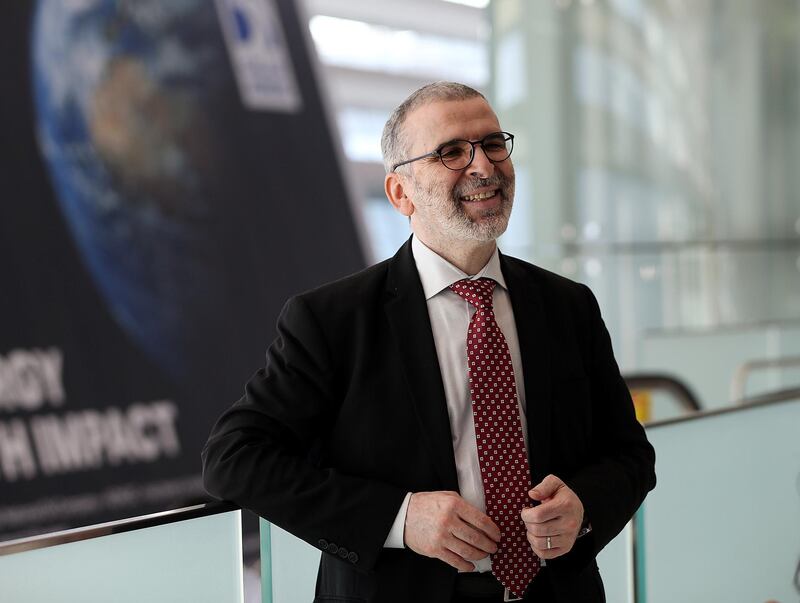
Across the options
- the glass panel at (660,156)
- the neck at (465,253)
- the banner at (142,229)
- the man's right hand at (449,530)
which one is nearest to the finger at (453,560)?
the man's right hand at (449,530)

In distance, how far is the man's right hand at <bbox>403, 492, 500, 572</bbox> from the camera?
139cm

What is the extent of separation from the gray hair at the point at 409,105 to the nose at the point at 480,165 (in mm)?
110

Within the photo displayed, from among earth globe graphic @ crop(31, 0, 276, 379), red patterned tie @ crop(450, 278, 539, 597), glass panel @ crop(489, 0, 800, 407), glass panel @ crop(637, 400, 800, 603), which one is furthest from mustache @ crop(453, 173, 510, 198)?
glass panel @ crop(489, 0, 800, 407)

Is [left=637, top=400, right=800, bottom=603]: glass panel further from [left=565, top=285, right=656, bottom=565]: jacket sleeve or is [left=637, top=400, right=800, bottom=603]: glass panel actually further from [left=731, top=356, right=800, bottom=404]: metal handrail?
[left=731, top=356, right=800, bottom=404]: metal handrail

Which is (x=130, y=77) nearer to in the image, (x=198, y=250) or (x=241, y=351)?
(x=198, y=250)

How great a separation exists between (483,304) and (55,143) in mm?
3782

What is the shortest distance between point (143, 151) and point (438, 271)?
152 inches

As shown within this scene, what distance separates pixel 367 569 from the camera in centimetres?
143

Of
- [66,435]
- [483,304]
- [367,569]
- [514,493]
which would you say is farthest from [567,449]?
[66,435]

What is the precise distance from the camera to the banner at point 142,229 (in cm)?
459

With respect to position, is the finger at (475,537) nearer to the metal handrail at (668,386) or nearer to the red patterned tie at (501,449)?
the red patterned tie at (501,449)

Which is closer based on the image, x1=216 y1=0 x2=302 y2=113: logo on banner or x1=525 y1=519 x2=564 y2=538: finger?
x1=525 y1=519 x2=564 y2=538: finger

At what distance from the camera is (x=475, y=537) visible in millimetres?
1397

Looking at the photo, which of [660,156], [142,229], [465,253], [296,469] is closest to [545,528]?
[296,469]
